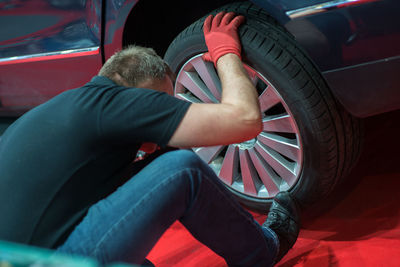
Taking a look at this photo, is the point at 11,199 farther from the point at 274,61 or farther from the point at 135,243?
the point at 274,61

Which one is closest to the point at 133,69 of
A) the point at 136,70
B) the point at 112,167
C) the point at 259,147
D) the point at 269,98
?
the point at 136,70

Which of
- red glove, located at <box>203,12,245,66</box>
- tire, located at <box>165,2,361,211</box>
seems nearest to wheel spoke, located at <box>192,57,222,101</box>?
tire, located at <box>165,2,361,211</box>

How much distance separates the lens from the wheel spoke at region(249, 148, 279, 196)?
1.59 metres

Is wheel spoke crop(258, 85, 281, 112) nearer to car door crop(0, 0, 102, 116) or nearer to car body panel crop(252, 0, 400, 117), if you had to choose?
car body panel crop(252, 0, 400, 117)

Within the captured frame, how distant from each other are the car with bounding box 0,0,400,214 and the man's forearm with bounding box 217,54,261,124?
17 centimetres

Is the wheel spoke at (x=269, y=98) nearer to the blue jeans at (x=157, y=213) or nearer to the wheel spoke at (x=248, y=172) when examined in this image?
the wheel spoke at (x=248, y=172)

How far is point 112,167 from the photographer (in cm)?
111

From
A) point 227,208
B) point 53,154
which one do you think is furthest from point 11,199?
point 227,208

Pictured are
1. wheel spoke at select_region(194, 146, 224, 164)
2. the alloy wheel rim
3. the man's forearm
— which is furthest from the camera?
wheel spoke at select_region(194, 146, 224, 164)

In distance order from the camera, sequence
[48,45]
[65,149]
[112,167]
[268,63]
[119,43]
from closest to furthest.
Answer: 1. [65,149]
2. [112,167]
3. [268,63]
4. [119,43]
5. [48,45]

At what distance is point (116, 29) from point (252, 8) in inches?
22.0

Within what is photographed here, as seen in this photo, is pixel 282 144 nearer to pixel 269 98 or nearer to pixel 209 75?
pixel 269 98

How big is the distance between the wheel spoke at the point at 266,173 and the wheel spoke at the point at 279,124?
0.12 m

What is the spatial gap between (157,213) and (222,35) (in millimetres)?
657
